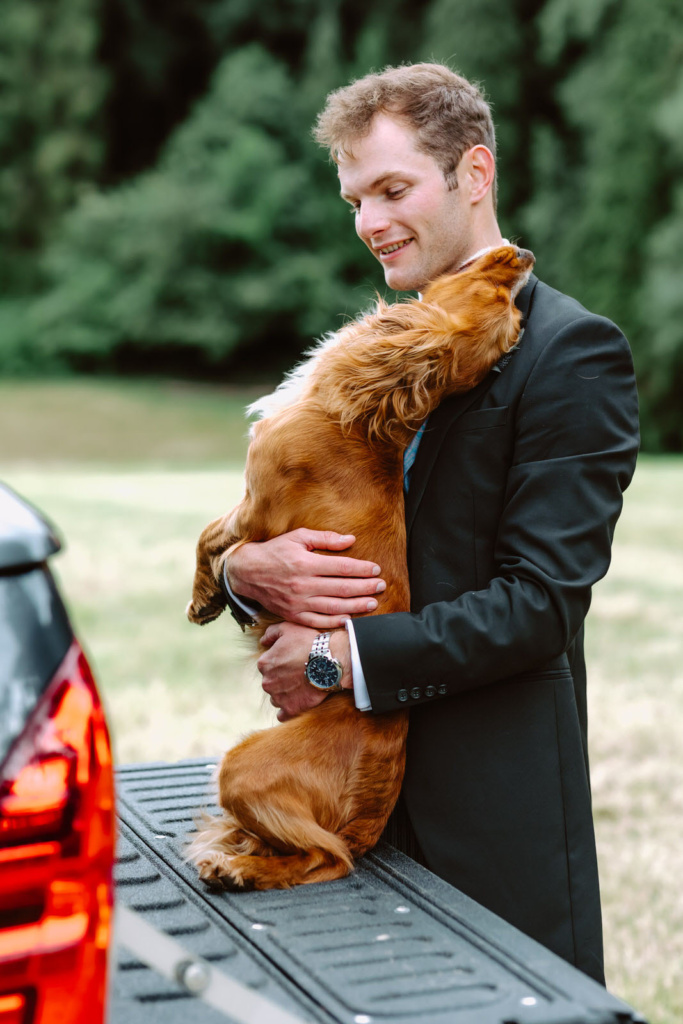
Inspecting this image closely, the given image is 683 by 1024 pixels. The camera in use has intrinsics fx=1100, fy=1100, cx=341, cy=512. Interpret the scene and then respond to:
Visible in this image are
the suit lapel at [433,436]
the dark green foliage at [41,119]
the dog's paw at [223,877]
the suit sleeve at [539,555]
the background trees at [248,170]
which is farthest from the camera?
the dark green foliage at [41,119]

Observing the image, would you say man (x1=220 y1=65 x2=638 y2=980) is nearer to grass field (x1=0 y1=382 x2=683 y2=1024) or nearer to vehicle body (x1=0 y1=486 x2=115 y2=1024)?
grass field (x1=0 y1=382 x2=683 y2=1024)

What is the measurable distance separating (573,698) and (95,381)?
4076 cm

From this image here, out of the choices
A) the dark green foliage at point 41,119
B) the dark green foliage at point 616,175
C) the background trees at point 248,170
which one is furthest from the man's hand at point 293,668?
the dark green foliage at point 41,119

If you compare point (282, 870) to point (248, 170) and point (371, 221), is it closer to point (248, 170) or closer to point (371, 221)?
point (371, 221)

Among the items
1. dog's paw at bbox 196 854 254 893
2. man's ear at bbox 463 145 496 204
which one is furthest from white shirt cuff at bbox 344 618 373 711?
man's ear at bbox 463 145 496 204

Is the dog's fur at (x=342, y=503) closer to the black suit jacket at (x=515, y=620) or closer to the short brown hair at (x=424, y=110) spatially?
the black suit jacket at (x=515, y=620)

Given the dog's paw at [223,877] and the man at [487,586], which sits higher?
the man at [487,586]

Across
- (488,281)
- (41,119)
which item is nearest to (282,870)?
(488,281)

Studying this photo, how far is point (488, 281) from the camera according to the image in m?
2.43

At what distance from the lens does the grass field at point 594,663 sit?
13.9ft

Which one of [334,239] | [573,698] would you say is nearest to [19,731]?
[573,698]

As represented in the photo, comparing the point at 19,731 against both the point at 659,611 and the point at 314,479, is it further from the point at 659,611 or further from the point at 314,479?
the point at 659,611

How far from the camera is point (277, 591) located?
236 cm

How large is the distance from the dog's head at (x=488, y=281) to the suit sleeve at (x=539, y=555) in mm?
243
